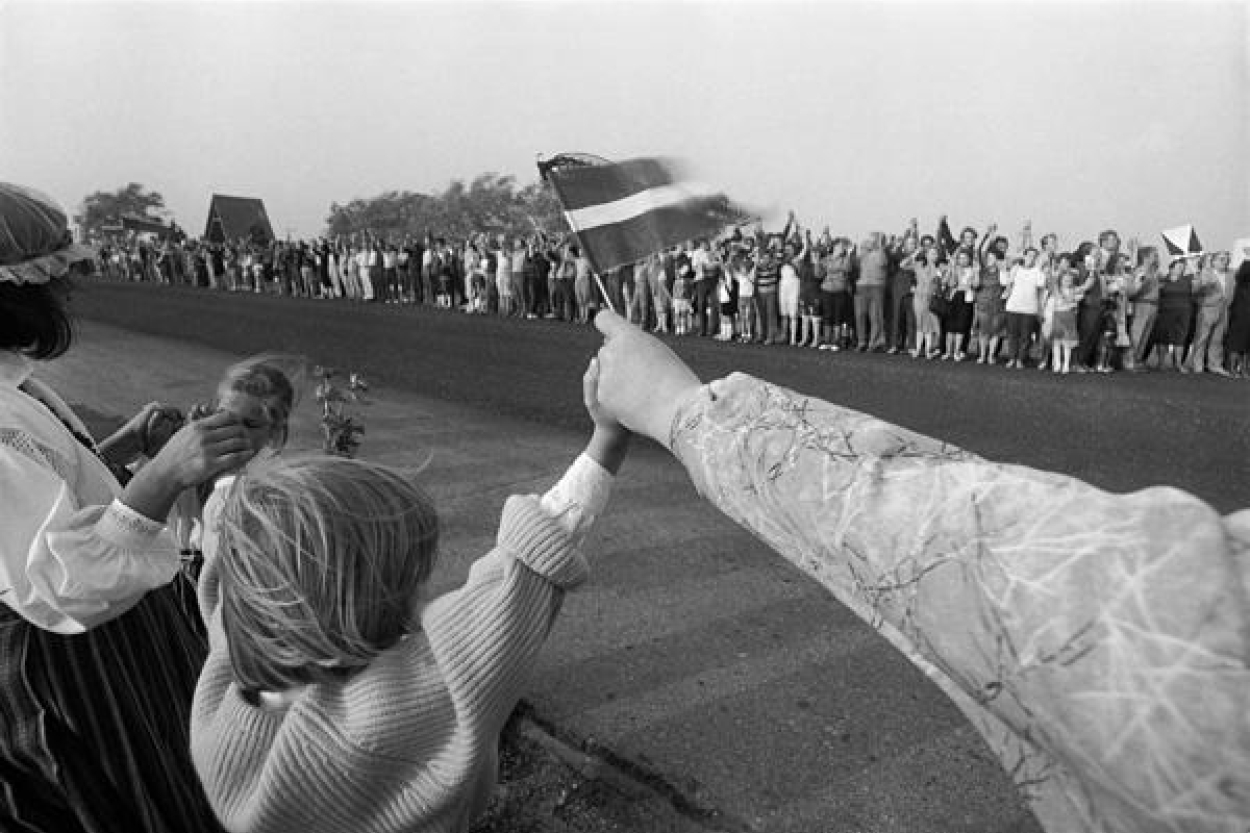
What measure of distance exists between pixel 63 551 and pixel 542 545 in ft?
2.91

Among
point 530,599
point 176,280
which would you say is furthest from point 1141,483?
point 176,280

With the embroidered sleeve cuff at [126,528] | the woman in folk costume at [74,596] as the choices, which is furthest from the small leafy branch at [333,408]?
the embroidered sleeve cuff at [126,528]

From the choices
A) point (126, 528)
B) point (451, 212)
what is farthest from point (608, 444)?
point (451, 212)

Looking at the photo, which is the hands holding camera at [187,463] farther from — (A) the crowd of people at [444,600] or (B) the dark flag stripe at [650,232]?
(B) the dark flag stripe at [650,232]

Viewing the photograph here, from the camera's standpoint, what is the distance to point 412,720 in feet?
4.19

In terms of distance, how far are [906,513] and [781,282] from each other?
14214 mm

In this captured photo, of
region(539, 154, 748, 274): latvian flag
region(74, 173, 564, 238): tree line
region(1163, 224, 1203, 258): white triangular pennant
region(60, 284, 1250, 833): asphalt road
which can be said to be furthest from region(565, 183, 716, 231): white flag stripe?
region(74, 173, 564, 238): tree line

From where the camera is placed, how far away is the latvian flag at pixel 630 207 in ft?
6.68

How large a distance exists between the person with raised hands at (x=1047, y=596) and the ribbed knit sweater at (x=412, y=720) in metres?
0.49

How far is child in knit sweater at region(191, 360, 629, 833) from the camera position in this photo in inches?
49.2

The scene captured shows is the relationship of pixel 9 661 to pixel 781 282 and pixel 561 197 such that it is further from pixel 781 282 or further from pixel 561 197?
pixel 781 282

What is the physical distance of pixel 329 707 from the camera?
131 cm

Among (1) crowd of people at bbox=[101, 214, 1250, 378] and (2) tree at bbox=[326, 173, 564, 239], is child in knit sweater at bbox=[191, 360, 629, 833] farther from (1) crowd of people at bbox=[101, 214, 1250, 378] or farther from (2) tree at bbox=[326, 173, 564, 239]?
(2) tree at bbox=[326, 173, 564, 239]

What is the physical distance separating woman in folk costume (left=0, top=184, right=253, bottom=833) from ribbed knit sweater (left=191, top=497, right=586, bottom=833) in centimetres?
43
